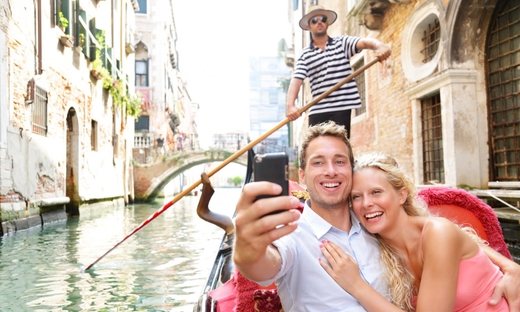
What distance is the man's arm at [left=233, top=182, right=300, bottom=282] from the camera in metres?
0.65

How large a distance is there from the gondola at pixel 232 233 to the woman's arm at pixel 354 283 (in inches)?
9.5

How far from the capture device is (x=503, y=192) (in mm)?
3002

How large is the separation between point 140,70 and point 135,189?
17.6 feet

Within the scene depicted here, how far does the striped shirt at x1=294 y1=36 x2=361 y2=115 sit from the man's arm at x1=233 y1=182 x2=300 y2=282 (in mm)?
1425

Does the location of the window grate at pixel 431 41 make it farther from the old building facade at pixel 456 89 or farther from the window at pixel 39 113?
the window at pixel 39 113

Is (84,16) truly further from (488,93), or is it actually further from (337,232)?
(337,232)

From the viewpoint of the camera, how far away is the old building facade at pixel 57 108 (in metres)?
4.93

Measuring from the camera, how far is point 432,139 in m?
4.95

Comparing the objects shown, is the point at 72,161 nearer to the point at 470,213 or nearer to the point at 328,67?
the point at 328,67

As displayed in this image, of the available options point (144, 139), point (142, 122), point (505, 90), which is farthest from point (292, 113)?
point (142, 122)

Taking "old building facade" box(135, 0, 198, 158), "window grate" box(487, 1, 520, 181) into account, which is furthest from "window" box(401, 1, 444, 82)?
"old building facade" box(135, 0, 198, 158)

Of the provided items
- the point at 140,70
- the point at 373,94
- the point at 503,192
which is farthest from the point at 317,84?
the point at 140,70

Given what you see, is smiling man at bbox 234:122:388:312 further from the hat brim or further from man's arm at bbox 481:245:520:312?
the hat brim

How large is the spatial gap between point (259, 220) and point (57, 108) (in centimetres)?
657
